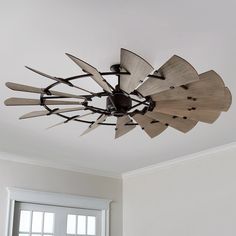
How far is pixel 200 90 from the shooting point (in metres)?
1.95

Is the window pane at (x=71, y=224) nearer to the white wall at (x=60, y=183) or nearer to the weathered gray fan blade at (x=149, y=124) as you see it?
the white wall at (x=60, y=183)

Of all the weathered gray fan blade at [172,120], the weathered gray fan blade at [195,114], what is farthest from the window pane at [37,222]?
the weathered gray fan blade at [195,114]

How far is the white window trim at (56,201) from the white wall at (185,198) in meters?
0.30

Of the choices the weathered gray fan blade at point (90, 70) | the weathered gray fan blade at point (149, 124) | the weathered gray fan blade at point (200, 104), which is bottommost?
the weathered gray fan blade at point (200, 104)

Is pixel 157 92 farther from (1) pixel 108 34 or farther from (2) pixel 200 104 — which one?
(1) pixel 108 34

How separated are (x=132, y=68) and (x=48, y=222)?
11.0 ft

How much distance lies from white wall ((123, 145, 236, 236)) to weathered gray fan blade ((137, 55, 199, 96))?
238 centimetres

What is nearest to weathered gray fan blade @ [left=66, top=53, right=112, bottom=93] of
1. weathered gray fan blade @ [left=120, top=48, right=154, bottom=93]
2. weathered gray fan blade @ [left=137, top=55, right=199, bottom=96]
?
weathered gray fan blade @ [left=120, top=48, right=154, bottom=93]

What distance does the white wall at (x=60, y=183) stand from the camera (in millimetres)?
4391

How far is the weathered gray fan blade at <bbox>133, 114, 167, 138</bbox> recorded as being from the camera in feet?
7.64

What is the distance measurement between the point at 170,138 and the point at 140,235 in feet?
5.39

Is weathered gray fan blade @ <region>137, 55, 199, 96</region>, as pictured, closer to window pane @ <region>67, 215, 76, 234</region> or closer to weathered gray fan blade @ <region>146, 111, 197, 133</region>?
weathered gray fan blade @ <region>146, 111, 197, 133</region>

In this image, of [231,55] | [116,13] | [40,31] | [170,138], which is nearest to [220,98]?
[231,55]

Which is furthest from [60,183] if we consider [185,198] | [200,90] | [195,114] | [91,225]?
[200,90]
